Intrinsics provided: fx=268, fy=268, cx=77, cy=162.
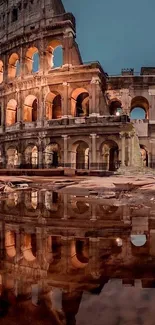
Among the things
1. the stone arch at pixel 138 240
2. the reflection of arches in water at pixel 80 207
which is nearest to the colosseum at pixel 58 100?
the reflection of arches in water at pixel 80 207

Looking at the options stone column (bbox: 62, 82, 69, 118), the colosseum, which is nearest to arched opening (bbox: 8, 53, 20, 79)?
the colosseum

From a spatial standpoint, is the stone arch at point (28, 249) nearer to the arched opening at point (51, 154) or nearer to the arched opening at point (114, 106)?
the arched opening at point (51, 154)

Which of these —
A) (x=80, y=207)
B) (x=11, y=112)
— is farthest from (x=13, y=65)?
(x=80, y=207)

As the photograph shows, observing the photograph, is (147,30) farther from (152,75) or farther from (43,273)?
(43,273)

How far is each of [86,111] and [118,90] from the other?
13.9 feet

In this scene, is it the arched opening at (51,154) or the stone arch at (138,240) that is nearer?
the stone arch at (138,240)

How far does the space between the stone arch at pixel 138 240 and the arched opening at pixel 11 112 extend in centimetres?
2429

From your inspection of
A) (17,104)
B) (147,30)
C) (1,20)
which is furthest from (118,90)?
(147,30)

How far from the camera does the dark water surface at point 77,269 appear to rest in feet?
5.65

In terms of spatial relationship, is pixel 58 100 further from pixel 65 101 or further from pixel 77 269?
pixel 77 269

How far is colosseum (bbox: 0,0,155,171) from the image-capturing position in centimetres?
2169

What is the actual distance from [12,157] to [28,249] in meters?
23.8

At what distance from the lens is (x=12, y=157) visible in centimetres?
2612

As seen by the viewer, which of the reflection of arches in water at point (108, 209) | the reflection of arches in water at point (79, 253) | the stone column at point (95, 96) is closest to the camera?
the reflection of arches in water at point (79, 253)
